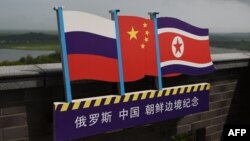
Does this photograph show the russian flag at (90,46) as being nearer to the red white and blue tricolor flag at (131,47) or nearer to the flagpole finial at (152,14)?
the red white and blue tricolor flag at (131,47)

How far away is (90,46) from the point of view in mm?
6121

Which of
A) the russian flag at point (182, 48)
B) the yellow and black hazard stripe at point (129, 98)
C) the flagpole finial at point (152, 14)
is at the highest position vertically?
the flagpole finial at point (152, 14)

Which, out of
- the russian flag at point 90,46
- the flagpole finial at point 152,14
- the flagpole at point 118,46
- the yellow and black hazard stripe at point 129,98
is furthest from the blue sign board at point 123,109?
the flagpole finial at point 152,14

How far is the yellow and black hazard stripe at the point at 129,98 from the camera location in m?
5.92

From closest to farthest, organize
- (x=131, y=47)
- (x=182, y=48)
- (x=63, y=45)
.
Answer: (x=63, y=45) → (x=131, y=47) → (x=182, y=48)

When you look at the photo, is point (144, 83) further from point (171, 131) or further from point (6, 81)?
point (6, 81)

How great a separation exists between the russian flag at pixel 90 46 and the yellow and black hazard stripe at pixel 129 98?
37 cm

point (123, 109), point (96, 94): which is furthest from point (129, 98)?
point (96, 94)

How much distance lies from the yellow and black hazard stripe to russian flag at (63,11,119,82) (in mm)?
365

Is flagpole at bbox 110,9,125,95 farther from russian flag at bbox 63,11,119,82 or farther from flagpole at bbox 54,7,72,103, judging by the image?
flagpole at bbox 54,7,72,103

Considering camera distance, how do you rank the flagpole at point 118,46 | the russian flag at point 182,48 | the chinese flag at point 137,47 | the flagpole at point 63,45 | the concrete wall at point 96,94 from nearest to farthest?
1. the flagpole at point 63,45
2. the concrete wall at point 96,94
3. the flagpole at point 118,46
4. the chinese flag at point 137,47
5. the russian flag at point 182,48

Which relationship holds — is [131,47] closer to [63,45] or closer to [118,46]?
[118,46]

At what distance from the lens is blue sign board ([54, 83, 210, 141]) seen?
19.4ft

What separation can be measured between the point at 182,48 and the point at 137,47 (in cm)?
123
